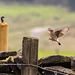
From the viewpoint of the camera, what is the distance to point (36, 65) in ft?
24.7

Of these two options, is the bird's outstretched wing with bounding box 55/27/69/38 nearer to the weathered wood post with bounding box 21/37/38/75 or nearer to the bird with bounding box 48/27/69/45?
the bird with bounding box 48/27/69/45

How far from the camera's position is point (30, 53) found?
7.48 meters

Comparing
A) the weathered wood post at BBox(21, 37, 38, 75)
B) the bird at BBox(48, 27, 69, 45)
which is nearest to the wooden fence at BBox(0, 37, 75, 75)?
the weathered wood post at BBox(21, 37, 38, 75)

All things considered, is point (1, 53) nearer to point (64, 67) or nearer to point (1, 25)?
point (1, 25)

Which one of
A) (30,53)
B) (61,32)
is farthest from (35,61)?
(61,32)

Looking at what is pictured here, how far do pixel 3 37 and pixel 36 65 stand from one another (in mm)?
1406

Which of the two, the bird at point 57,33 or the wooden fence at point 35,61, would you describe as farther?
the bird at point 57,33

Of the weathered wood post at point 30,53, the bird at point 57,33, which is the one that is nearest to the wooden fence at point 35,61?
the weathered wood post at point 30,53

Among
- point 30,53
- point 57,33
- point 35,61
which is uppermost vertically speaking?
point 57,33

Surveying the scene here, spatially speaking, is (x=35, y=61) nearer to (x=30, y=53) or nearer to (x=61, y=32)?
(x=30, y=53)

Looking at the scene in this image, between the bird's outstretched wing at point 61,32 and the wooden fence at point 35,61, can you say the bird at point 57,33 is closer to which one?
the bird's outstretched wing at point 61,32

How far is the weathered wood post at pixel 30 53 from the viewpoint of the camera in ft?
24.5

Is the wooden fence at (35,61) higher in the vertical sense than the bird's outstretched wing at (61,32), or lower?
lower

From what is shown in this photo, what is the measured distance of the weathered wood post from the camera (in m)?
7.47
